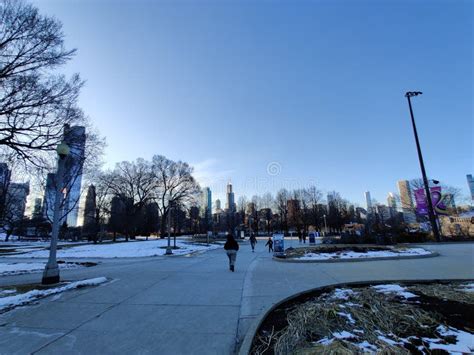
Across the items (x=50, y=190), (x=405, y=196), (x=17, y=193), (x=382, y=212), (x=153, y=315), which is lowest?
(x=153, y=315)

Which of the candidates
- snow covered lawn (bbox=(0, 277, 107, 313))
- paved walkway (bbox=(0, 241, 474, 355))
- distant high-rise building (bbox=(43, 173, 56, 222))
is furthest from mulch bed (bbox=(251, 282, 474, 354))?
distant high-rise building (bbox=(43, 173, 56, 222))

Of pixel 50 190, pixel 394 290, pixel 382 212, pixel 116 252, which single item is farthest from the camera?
pixel 382 212

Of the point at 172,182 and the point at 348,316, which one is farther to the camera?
the point at 172,182

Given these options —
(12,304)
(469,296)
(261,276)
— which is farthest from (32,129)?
(469,296)

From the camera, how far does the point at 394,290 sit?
Result: 248 inches

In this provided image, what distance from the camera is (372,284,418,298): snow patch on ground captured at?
19.3ft

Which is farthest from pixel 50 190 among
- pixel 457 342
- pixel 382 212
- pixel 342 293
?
pixel 382 212

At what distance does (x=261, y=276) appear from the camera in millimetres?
9320

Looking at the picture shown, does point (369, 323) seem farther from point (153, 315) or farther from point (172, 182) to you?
point (172, 182)

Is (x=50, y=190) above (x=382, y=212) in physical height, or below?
below

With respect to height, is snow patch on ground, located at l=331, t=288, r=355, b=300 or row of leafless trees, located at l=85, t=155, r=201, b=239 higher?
row of leafless trees, located at l=85, t=155, r=201, b=239

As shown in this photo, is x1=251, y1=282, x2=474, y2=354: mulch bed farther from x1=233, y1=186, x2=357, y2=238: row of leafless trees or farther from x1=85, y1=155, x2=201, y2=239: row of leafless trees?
x1=233, y1=186, x2=357, y2=238: row of leafless trees

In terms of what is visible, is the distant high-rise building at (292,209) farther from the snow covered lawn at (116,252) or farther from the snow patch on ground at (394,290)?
the snow patch on ground at (394,290)

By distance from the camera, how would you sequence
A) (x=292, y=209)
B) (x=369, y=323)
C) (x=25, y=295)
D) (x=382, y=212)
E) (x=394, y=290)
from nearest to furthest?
(x=369, y=323) < (x=394, y=290) < (x=25, y=295) < (x=292, y=209) < (x=382, y=212)
